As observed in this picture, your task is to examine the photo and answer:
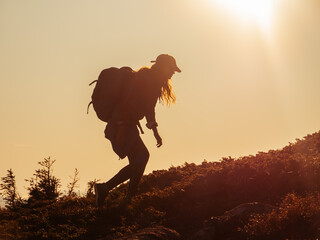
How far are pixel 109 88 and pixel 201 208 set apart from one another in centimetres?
329

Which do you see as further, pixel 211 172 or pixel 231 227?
pixel 211 172

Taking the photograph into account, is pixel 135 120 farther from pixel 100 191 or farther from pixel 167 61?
pixel 100 191

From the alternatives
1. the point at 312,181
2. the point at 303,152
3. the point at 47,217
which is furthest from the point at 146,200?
the point at 303,152

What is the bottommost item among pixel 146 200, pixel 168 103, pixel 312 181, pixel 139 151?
pixel 312 181

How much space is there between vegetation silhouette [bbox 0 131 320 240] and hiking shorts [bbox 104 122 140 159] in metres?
1.27

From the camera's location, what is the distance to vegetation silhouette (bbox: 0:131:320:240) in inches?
332

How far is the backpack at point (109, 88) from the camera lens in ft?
Answer: 35.8

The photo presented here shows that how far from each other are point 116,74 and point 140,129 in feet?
4.41

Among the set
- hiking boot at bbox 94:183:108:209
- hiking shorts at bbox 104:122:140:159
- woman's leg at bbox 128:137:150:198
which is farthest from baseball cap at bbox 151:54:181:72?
hiking boot at bbox 94:183:108:209

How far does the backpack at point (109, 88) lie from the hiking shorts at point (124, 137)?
379 millimetres

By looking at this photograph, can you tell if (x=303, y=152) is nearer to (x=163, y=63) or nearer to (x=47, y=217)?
(x=163, y=63)

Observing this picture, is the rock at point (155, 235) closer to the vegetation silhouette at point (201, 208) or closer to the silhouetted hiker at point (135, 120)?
the vegetation silhouette at point (201, 208)

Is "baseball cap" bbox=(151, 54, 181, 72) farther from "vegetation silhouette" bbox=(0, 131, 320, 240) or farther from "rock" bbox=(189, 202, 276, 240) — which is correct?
"rock" bbox=(189, 202, 276, 240)

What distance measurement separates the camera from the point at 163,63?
36.5 feet
